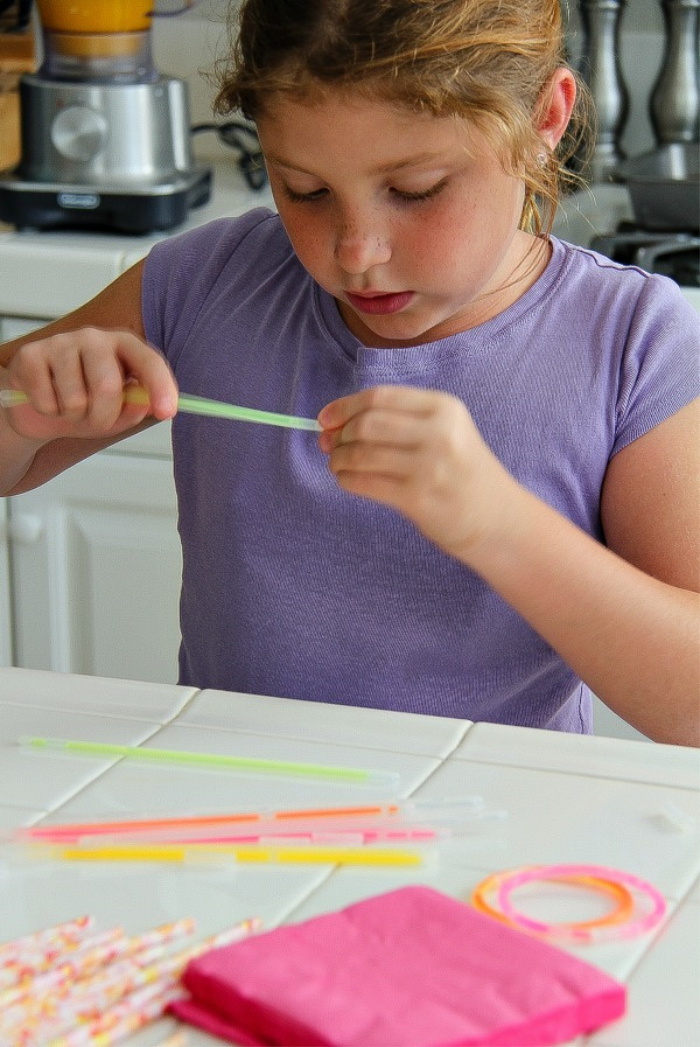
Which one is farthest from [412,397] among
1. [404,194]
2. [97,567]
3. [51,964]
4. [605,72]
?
[605,72]

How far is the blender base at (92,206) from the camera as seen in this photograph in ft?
5.98

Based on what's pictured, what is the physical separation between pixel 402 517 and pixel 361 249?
9.9 inches

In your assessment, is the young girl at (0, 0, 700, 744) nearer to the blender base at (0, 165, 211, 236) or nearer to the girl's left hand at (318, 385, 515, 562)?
the girl's left hand at (318, 385, 515, 562)

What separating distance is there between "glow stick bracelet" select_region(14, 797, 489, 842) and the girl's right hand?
0.98 feet

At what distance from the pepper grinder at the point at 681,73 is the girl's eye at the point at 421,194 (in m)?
1.28

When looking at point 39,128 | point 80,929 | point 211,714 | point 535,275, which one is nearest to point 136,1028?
point 80,929

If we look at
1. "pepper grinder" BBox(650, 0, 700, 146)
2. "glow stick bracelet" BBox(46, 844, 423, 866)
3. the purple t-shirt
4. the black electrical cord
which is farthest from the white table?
"pepper grinder" BBox(650, 0, 700, 146)

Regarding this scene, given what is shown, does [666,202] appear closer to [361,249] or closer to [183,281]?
[183,281]

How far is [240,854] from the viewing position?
67 centimetres

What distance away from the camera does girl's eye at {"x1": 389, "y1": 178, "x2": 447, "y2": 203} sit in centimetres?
88

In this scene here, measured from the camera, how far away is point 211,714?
833 millimetres

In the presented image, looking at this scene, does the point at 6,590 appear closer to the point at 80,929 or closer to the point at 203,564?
the point at 203,564

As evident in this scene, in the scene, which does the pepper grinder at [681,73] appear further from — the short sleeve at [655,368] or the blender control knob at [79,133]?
the short sleeve at [655,368]

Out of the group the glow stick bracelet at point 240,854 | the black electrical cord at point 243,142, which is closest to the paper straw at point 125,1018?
the glow stick bracelet at point 240,854
